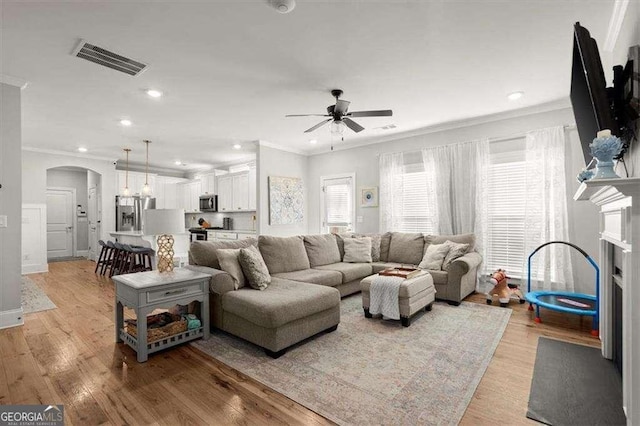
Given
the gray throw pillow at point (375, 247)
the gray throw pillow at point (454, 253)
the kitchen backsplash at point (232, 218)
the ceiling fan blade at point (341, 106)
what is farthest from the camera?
the kitchen backsplash at point (232, 218)

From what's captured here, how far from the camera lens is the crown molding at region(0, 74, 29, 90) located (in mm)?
3205

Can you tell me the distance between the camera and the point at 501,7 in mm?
2230

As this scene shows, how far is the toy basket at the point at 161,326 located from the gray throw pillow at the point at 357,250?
2.81 meters

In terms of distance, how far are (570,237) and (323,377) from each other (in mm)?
3835

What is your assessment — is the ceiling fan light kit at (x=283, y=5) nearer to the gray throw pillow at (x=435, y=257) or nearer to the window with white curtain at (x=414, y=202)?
the gray throw pillow at (x=435, y=257)

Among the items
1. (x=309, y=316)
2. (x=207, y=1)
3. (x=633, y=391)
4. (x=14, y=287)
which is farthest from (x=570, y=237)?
(x=14, y=287)

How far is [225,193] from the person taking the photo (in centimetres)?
818

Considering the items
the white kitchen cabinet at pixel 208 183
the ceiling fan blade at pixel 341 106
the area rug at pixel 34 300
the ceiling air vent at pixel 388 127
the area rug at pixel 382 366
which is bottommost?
the area rug at pixel 382 366

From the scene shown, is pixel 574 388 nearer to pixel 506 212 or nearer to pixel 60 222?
pixel 506 212

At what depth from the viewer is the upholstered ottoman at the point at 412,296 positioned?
3.36m

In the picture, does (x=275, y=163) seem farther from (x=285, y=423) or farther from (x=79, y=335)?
(x=285, y=423)

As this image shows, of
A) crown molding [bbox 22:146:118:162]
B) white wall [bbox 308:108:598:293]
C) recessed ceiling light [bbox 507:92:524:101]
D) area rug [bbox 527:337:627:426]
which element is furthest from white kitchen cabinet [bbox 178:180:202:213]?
area rug [bbox 527:337:627:426]

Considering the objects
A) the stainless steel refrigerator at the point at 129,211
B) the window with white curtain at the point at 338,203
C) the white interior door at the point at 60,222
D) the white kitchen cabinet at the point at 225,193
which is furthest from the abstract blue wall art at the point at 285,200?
the white interior door at the point at 60,222

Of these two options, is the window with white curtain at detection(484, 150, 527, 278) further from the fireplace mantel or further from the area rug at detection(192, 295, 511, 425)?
the fireplace mantel
